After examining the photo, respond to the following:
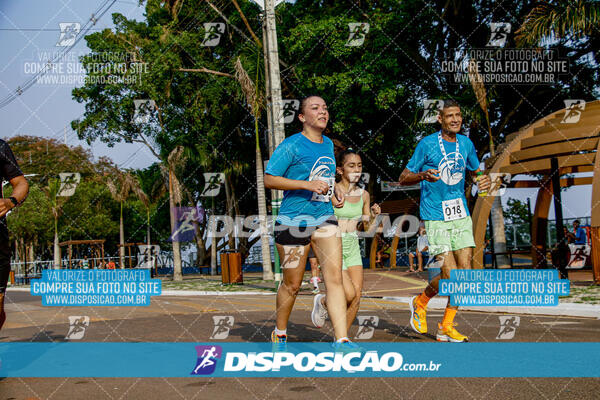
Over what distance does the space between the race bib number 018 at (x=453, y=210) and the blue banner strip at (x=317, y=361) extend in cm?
121

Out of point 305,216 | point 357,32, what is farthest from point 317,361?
point 357,32

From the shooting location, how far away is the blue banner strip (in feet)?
14.4

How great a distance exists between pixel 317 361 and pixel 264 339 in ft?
5.07

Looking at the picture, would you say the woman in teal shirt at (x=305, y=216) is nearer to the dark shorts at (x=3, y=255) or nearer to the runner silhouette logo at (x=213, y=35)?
the dark shorts at (x=3, y=255)

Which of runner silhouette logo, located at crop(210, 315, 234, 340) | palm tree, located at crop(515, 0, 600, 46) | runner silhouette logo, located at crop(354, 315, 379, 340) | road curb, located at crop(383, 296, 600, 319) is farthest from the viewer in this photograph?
palm tree, located at crop(515, 0, 600, 46)

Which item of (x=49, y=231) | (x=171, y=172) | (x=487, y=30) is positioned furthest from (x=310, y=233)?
(x=49, y=231)

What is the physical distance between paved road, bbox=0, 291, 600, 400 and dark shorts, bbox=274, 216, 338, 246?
43.8 inches

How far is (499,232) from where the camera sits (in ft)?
62.8

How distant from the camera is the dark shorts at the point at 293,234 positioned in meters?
4.90

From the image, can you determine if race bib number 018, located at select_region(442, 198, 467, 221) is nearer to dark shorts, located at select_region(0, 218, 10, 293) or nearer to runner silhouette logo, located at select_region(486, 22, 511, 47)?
dark shorts, located at select_region(0, 218, 10, 293)

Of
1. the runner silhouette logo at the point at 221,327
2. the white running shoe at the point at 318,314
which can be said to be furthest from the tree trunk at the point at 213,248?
the white running shoe at the point at 318,314

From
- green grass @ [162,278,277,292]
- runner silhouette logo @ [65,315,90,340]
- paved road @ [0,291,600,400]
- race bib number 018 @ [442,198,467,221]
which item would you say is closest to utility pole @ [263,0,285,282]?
green grass @ [162,278,277,292]

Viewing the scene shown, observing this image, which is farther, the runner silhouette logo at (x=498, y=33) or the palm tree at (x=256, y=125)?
the runner silhouette logo at (x=498, y=33)

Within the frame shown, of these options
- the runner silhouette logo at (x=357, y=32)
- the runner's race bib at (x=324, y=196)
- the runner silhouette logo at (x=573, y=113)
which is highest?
the runner silhouette logo at (x=357, y=32)
